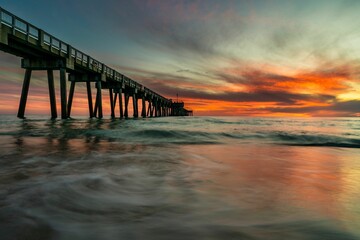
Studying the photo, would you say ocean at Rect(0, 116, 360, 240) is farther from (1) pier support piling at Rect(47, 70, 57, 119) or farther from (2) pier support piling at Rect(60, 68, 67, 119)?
(1) pier support piling at Rect(47, 70, 57, 119)

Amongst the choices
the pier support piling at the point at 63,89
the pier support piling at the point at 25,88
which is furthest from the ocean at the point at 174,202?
the pier support piling at the point at 25,88

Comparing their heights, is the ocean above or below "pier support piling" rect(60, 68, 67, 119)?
below

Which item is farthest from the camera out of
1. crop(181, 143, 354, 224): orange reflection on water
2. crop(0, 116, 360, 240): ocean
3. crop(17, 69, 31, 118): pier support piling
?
crop(17, 69, 31, 118): pier support piling

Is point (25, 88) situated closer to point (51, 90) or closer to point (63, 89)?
point (51, 90)

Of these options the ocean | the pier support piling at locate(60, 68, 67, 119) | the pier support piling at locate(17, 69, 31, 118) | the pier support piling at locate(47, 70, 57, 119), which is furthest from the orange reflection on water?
the pier support piling at locate(17, 69, 31, 118)

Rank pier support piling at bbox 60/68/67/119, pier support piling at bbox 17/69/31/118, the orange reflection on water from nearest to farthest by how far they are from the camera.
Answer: the orange reflection on water
pier support piling at bbox 60/68/67/119
pier support piling at bbox 17/69/31/118

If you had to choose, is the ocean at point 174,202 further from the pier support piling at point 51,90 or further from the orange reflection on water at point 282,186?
the pier support piling at point 51,90

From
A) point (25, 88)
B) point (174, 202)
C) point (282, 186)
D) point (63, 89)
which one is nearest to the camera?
point (174, 202)

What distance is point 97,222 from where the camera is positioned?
187 centimetres

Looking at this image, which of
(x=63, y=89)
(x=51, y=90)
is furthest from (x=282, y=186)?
(x=51, y=90)

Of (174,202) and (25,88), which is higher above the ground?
(25,88)

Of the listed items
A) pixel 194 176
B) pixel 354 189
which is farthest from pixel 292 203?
pixel 194 176

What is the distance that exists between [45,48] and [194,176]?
64.5 feet

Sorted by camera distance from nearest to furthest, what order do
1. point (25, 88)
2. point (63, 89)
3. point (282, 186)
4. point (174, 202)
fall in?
point (174, 202) < point (282, 186) < point (63, 89) < point (25, 88)
